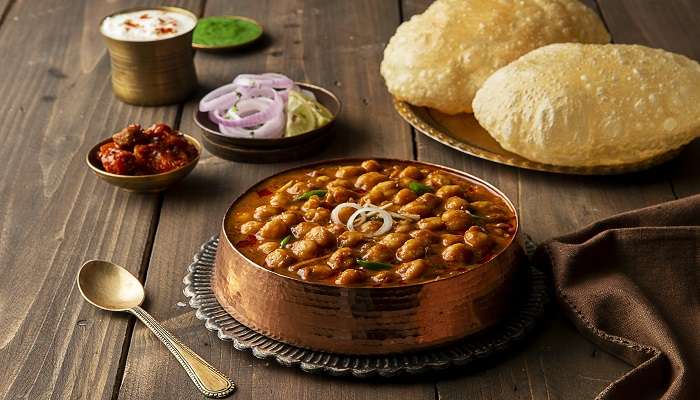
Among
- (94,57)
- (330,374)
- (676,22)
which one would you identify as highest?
(330,374)

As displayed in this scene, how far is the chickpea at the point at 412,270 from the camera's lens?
79.5 inches

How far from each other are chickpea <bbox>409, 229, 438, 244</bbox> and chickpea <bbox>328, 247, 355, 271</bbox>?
5.9 inches

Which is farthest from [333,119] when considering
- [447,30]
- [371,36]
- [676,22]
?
[676,22]

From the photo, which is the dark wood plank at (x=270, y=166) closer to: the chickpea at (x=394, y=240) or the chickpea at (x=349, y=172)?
the chickpea at (x=394, y=240)

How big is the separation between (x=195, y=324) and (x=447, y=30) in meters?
1.30

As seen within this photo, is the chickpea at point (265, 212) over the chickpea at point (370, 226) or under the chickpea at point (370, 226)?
under

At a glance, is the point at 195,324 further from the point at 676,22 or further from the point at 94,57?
the point at 676,22

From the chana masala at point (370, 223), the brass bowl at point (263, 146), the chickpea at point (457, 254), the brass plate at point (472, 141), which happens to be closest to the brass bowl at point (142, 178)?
the brass bowl at point (263, 146)

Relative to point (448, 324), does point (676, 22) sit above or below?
below

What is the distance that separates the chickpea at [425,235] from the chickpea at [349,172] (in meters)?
0.33

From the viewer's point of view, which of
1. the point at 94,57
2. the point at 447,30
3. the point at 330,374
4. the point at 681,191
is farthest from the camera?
the point at 94,57

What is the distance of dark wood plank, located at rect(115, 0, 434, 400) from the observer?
2.03 m

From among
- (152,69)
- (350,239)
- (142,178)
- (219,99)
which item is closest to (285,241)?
(350,239)

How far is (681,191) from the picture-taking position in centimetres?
281
